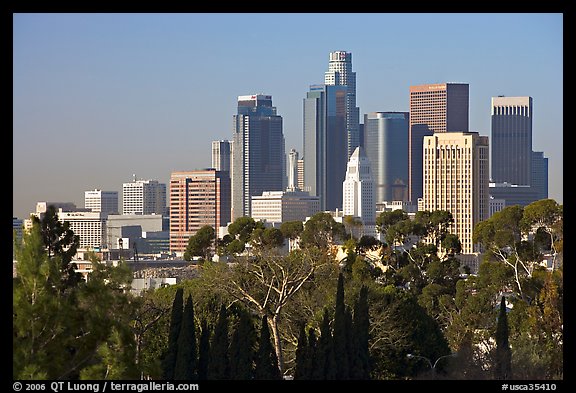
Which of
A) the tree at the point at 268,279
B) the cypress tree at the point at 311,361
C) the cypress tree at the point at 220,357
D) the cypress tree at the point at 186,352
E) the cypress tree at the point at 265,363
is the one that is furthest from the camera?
the tree at the point at 268,279

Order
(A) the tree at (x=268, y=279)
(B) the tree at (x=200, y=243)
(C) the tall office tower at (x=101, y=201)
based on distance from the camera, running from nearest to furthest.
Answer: (A) the tree at (x=268, y=279)
(B) the tree at (x=200, y=243)
(C) the tall office tower at (x=101, y=201)

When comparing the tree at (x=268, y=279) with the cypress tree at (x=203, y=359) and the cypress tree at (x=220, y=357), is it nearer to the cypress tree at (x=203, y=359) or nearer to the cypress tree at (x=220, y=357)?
the cypress tree at (x=220, y=357)

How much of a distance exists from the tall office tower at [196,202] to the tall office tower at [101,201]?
9384 millimetres

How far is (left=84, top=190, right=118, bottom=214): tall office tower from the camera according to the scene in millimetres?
179000

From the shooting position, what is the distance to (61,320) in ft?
56.6

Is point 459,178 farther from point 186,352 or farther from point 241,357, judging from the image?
point 186,352

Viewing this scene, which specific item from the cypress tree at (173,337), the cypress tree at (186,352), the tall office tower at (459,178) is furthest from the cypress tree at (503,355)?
the tall office tower at (459,178)

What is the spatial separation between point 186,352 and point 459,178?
120 metres

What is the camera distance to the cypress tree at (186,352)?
2816 centimetres

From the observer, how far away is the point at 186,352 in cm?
2852

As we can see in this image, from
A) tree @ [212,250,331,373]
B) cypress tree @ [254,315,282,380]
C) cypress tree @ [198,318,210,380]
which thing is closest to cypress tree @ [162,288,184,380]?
cypress tree @ [198,318,210,380]

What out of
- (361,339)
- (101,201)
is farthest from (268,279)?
(101,201)

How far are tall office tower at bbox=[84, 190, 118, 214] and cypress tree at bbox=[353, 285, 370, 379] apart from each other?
142659 mm

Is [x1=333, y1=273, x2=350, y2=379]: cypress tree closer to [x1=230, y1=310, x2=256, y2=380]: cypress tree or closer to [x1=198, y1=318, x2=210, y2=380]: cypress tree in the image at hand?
[x1=230, y1=310, x2=256, y2=380]: cypress tree
